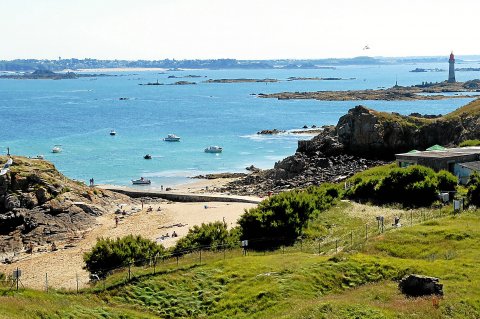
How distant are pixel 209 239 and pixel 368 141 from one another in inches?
1549

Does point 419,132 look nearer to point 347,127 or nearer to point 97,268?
point 347,127

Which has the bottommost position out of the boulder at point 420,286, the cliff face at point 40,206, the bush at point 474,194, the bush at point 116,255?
the cliff face at point 40,206

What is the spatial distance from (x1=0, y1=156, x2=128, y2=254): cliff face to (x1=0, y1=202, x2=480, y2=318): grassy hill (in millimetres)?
19291

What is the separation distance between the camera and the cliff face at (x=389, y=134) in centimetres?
6581

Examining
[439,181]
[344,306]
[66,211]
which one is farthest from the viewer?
[66,211]

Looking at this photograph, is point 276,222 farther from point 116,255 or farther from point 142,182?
point 142,182

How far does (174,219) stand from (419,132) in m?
31.8

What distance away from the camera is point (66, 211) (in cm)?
4553

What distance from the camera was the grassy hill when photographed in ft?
64.9

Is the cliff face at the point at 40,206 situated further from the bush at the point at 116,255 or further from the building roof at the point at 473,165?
the building roof at the point at 473,165

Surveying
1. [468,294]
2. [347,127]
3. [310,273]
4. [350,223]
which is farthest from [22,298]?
[347,127]

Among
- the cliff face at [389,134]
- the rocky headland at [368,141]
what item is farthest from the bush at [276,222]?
the cliff face at [389,134]

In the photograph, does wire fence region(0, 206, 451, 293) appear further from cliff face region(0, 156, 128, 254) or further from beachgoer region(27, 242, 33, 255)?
cliff face region(0, 156, 128, 254)

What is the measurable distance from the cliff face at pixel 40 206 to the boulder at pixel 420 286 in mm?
27052
